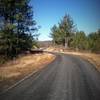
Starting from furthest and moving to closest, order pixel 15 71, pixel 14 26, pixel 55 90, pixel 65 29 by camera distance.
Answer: pixel 65 29, pixel 14 26, pixel 15 71, pixel 55 90

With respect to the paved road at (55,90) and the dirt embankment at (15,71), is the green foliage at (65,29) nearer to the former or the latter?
the dirt embankment at (15,71)

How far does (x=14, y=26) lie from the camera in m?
31.7

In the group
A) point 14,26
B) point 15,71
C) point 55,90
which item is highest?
point 14,26

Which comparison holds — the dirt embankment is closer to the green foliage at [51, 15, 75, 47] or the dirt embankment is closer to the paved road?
the paved road

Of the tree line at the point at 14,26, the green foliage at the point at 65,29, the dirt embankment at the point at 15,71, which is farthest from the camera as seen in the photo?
the green foliage at the point at 65,29

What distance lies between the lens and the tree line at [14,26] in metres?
31.8

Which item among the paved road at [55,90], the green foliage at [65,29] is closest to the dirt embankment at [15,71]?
the paved road at [55,90]

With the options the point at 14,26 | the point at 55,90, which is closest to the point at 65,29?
the point at 14,26

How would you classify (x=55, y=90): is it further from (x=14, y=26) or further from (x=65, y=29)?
(x=65, y=29)

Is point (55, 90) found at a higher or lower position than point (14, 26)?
lower

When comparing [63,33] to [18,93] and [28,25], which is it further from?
[18,93]

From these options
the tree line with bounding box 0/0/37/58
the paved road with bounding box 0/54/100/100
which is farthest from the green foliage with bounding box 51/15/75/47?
the paved road with bounding box 0/54/100/100

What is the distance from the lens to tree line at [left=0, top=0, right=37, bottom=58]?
3181 centimetres

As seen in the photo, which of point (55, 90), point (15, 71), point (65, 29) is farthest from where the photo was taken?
point (65, 29)
